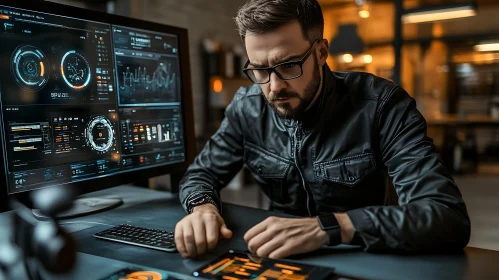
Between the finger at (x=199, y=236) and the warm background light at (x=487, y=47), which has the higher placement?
the warm background light at (x=487, y=47)

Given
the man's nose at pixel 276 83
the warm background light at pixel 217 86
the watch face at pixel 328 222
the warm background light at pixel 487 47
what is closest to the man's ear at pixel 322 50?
the man's nose at pixel 276 83

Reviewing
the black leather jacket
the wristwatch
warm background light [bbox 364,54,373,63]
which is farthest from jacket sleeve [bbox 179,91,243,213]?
warm background light [bbox 364,54,373,63]

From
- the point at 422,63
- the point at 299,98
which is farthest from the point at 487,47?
the point at 299,98

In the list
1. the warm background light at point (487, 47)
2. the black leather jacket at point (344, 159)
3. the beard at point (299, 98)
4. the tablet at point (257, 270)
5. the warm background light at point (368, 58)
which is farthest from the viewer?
the warm background light at point (368, 58)

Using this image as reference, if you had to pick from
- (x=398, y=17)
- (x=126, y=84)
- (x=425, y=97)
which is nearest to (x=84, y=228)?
(x=126, y=84)

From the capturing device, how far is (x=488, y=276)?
0.74m

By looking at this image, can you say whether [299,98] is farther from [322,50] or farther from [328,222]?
[328,222]

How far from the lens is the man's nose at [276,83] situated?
1132mm

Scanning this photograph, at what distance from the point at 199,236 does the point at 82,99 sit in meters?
0.50

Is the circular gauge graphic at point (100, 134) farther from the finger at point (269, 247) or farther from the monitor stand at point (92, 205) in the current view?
the finger at point (269, 247)

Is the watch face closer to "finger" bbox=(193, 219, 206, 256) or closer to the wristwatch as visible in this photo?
"finger" bbox=(193, 219, 206, 256)

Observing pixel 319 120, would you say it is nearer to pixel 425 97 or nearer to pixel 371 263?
pixel 371 263

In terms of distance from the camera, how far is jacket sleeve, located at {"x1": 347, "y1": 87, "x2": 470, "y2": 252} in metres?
0.86

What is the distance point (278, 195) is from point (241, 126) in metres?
0.27
